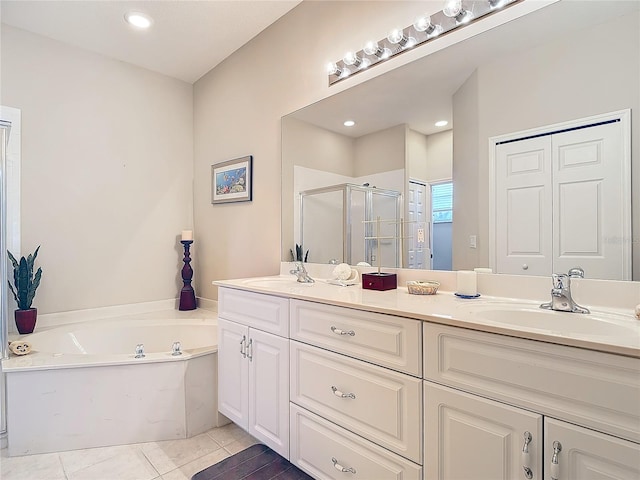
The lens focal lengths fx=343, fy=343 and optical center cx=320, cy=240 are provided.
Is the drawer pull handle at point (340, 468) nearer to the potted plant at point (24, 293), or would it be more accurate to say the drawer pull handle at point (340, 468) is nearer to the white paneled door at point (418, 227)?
the white paneled door at point (418, 227)

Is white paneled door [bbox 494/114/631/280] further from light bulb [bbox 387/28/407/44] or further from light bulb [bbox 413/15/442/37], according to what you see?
light bulb [bbox 387/28/407/44]

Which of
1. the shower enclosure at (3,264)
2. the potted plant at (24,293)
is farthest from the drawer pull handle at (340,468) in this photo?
the potted plant at (24,293)


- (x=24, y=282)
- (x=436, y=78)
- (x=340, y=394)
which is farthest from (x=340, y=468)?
(x=24, y=282)

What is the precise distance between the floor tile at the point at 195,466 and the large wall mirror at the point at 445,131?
1.20m

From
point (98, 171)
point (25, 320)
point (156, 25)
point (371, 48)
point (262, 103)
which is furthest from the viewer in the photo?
point (98, 171)

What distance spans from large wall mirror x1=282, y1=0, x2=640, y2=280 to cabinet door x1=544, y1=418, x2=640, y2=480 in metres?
0.61

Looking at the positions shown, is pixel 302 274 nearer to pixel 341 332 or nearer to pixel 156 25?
pixel 341 332

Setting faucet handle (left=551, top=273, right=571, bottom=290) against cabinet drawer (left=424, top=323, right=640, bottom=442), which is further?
faucet handle (left=551, top=273, right=571, bottom=290)

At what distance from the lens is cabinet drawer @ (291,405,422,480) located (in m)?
1.17

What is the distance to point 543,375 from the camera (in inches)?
33.9

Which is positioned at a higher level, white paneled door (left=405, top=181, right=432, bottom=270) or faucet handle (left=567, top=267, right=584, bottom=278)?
white paneled door (left=405, top=181, right=432, bottom=270)

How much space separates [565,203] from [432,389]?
83 cm

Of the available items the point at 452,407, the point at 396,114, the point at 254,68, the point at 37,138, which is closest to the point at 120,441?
the point at 452,407

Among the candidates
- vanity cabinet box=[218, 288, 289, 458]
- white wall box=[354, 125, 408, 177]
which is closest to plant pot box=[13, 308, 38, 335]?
vanity cabinet box=[218, 288, 289, 458]
